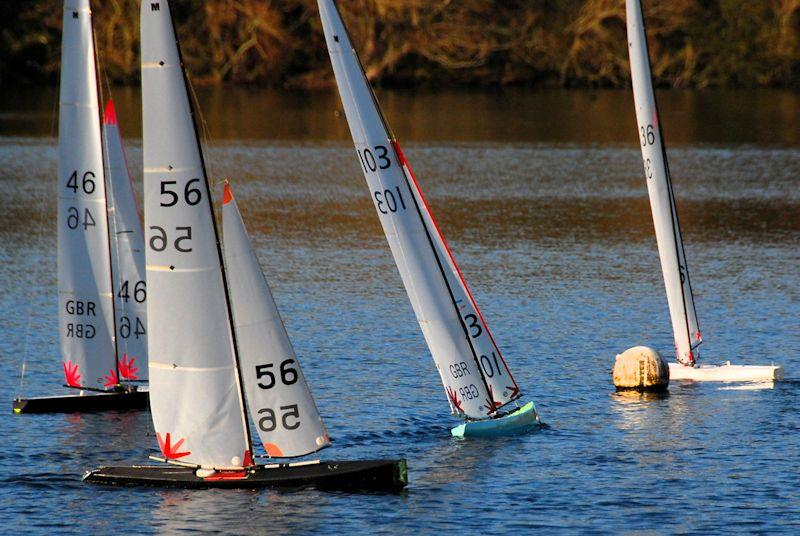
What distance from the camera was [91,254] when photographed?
26.1m

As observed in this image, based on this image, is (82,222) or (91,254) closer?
(82,222)

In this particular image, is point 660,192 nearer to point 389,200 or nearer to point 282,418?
point 389,200

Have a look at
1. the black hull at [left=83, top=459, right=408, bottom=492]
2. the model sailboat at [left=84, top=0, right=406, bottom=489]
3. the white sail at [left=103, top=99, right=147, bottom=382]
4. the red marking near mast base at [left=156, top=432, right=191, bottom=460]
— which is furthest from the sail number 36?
the red marking near mast base at [left=156, top=432, right=191, bottom=460]

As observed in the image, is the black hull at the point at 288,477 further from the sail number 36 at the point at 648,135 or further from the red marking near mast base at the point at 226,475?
the sail number 36 at the point at 648,135

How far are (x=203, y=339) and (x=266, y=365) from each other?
0.96 metres

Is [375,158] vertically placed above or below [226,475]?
above

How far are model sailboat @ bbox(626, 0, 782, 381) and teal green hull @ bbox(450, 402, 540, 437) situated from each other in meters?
5.17

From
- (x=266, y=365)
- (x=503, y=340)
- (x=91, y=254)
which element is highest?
(x=91, y=254)

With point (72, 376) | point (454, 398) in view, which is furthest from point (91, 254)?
point (454, 398)

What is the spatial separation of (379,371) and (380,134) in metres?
7.90

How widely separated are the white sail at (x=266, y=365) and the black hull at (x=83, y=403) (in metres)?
6.16

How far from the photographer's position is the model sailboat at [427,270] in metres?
23.6

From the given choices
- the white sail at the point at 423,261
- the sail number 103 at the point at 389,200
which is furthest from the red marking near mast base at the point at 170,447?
the sail number 103 at the point at 389,200

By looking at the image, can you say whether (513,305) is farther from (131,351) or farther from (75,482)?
(75,482)
